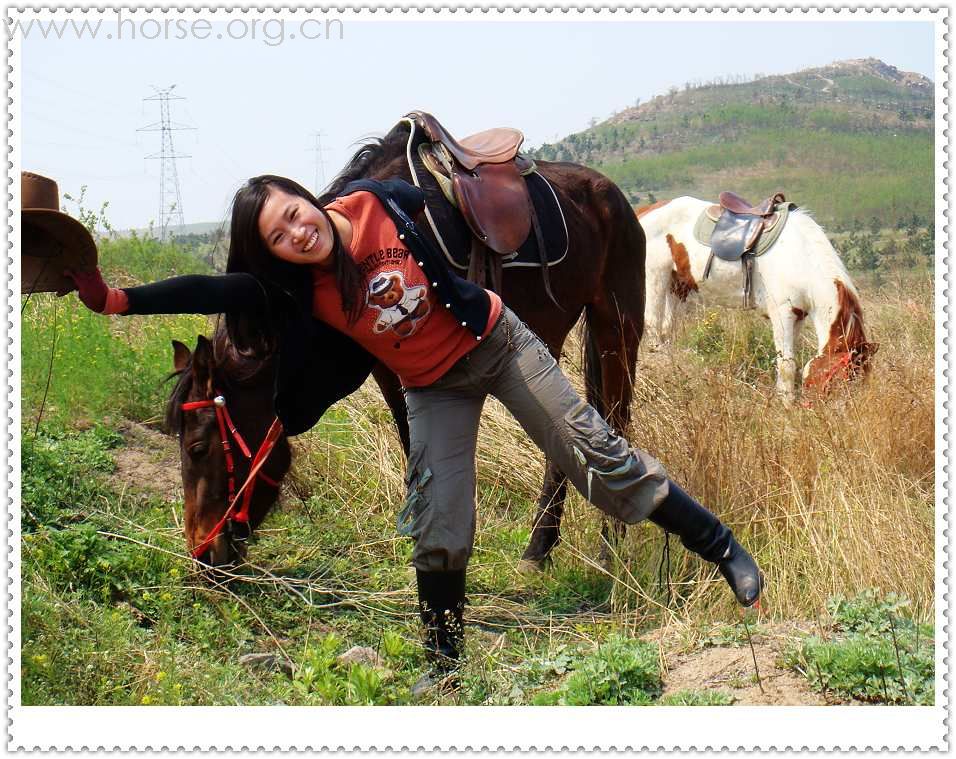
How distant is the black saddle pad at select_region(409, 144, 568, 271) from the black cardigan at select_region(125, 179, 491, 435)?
0.62 meters

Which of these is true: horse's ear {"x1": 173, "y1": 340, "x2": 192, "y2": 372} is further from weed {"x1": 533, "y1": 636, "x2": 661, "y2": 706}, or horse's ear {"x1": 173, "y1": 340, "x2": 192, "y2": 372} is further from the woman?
weed {"x1": 533, "y1": 636, "x2": 661, "y2": 706}

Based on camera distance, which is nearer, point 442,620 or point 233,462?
point 442,620

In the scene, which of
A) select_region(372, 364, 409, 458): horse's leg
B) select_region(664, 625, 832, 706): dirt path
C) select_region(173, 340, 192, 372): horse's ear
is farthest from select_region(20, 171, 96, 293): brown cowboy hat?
select_region(664, 625, 832, 706): dirt path

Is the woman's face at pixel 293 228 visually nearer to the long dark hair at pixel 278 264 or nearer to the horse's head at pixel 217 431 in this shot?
the long dark hair at pixel 278 264

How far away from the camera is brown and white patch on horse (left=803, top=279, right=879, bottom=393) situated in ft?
20.1

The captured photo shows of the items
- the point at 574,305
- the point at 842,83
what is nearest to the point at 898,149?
the point at 842,83

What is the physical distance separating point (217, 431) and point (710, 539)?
6.61ft

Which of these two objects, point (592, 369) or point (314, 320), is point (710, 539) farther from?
point (592, 369)

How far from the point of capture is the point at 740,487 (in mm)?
4727

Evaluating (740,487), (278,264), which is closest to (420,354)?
(278,264)

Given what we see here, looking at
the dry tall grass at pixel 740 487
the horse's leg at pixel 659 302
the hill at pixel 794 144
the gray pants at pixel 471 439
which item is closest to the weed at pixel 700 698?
the gray pants at pixel 471 439

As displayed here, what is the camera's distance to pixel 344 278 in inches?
126
